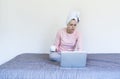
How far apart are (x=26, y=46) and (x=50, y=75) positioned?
1177mm

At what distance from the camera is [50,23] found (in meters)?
2.72

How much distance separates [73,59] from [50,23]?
1.04m

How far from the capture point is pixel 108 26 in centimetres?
268

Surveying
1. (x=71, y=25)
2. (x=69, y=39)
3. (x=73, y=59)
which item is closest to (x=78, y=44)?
(x=69, y=39)

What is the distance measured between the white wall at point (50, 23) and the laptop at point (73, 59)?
3.12 feet

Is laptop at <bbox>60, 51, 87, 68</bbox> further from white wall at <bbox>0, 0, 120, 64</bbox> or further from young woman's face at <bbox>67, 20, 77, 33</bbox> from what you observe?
white wall at <bbox>0, 0, 120, 64</bbox>

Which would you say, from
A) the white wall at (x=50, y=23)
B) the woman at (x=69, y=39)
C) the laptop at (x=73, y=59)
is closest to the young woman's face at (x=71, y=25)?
the woman at (x=69, y=39)

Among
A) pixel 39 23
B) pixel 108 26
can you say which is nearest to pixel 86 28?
pixel 108 26

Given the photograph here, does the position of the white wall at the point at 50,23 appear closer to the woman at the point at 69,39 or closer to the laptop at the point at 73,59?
the woman at the point at 69,39

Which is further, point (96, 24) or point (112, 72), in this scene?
point (96, 24)

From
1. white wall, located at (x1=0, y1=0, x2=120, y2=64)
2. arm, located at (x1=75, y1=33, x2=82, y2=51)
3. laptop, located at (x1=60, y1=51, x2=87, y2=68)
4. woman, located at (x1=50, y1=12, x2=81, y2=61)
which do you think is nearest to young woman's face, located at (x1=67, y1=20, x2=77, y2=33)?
woman, located at (x1=50, y1=12, x2=81, y2=61)

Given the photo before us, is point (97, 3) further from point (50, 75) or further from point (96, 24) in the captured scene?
point (50, 75)

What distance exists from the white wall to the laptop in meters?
0.95

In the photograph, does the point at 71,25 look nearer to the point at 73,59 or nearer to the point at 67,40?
the point at 67,40
